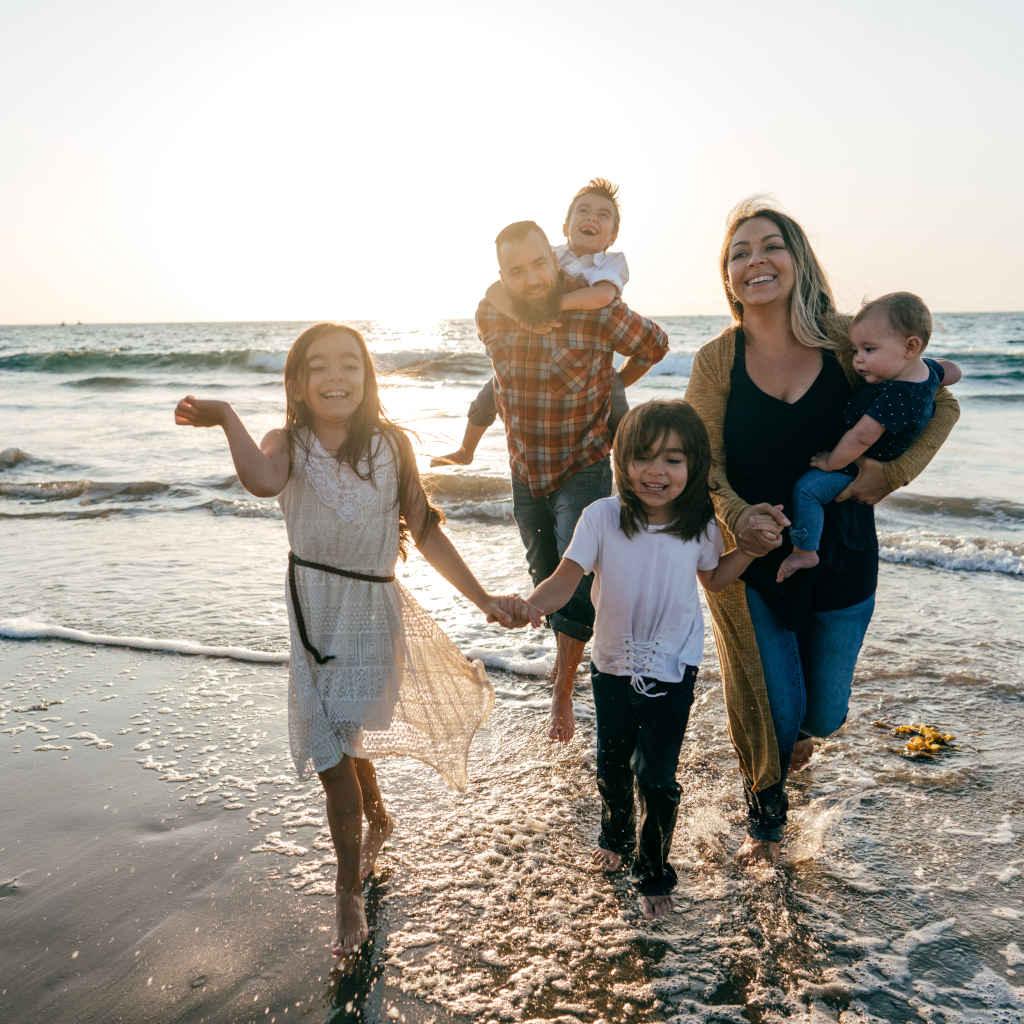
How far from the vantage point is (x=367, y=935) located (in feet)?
8.34

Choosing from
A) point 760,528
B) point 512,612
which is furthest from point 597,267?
point 512,612

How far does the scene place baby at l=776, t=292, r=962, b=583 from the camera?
2.54 metres

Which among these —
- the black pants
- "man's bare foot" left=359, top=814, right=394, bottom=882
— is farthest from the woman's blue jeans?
"man's bare foot" left=359, top=814, right=394, bottom=882

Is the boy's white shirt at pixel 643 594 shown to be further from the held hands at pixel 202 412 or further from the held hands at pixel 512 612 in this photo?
the held hands at pixel 202 412

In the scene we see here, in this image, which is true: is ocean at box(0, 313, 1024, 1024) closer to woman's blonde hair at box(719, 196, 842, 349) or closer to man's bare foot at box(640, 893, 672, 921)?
man's bare foot at box(640, 893, 672, 921)

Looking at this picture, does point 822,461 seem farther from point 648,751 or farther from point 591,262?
point 591,262

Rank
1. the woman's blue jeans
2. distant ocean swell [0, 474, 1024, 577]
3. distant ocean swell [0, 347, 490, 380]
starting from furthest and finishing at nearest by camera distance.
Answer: distant ocean swell [0, 347, 490, 380], distant ocean swell [0, 474, 1024, 577], the woman's blue jeans

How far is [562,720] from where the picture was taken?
3676 mm

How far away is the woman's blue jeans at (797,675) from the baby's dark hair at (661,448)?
1.63 feet

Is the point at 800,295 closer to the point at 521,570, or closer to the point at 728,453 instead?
the point at 728,453

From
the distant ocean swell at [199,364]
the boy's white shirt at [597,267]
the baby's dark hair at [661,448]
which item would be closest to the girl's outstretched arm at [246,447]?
the baby's dark hair at [661,448]

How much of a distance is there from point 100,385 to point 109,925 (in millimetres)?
27633

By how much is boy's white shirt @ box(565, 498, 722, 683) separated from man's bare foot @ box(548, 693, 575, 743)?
1.13 m

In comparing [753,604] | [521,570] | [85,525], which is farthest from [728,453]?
[85,525]
